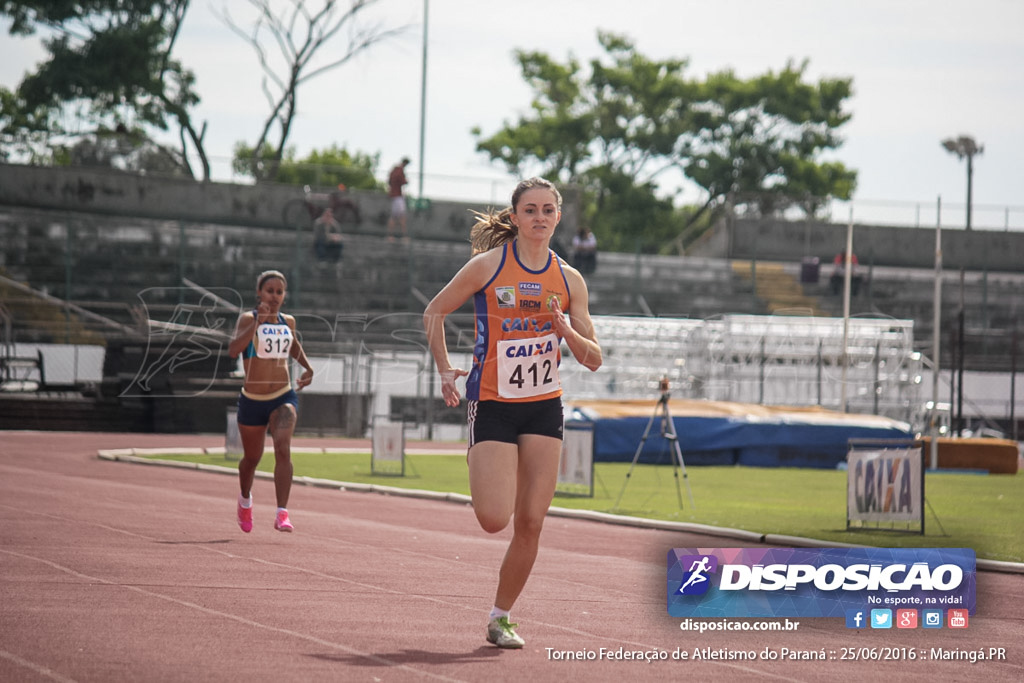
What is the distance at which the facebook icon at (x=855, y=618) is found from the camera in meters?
6.02

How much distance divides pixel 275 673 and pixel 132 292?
30.4 metres

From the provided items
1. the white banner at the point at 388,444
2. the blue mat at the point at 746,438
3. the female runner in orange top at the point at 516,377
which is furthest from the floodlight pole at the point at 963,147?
the female runner in orange top at the point at 516,377

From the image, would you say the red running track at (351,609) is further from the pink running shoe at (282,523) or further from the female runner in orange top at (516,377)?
the female runner in orange top at (516,377)

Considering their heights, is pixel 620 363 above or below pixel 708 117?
below

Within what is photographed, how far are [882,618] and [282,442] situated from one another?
21.1 ft

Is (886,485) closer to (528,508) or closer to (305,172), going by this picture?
(528,508)

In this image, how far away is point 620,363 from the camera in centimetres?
3159

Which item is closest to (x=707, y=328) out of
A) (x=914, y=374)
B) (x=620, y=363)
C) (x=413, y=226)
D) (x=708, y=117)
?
(x=620, y=363)

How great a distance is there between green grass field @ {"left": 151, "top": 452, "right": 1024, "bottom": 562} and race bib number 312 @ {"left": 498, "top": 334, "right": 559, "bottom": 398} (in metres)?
6.02

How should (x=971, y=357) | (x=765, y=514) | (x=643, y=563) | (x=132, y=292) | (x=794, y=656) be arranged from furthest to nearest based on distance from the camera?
(x=971, y=357), (x=132, y=292), (x=765, y=514), (x=643, y=563), (x=794, y=656)

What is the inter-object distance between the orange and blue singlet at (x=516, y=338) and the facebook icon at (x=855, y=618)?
1.84 meters

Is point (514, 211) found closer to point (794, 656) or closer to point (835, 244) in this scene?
point (794, 656)

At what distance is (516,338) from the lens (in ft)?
21.7

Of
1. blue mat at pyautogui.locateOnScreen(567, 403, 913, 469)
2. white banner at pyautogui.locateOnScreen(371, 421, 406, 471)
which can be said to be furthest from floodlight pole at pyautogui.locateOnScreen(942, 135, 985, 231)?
white banner at pyautogui.locateOnScreen(371, 421, 406, 471)
